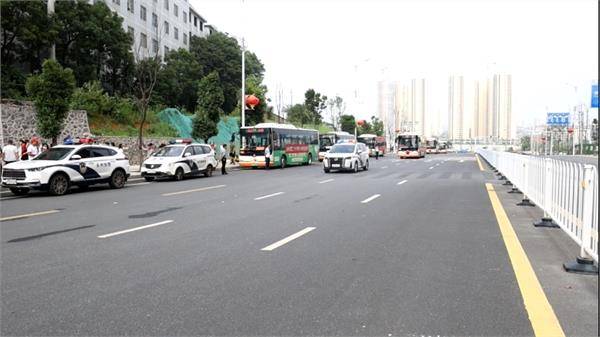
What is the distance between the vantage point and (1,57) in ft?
109

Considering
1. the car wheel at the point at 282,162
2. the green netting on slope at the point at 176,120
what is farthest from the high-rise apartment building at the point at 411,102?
the car wheel at the point at 282,162

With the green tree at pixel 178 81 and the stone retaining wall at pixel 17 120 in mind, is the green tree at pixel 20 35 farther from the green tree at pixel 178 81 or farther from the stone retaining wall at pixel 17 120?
the green tree at pixel 178 81

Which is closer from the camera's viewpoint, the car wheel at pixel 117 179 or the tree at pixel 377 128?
the car wheel at pixel 117 179

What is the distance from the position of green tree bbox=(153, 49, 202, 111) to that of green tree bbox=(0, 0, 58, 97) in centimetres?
1015

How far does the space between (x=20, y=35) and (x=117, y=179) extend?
2020 cm

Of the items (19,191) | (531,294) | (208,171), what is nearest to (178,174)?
(208,171)

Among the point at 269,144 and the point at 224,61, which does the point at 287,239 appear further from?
the point at 224,61

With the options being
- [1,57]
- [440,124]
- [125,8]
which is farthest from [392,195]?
[440,124]

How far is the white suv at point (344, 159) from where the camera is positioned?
2733 centimetres

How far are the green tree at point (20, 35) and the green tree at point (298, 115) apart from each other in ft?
133

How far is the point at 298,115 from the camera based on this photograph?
71875 mm

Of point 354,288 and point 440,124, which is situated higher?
point 440,124

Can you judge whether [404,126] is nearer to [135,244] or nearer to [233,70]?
[233,70]

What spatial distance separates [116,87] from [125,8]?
979 centimetres
